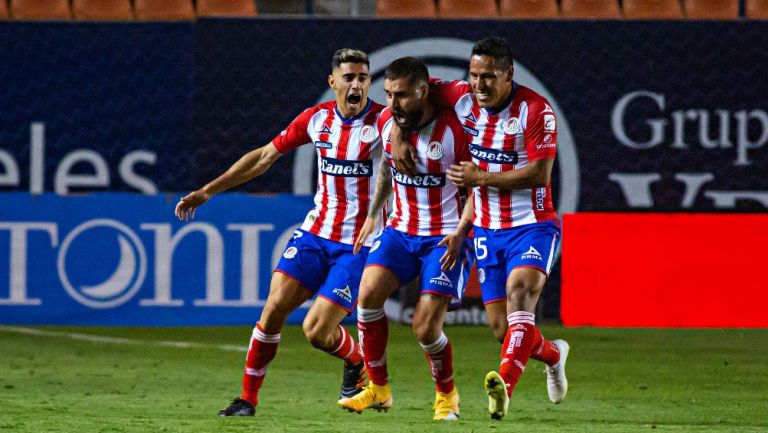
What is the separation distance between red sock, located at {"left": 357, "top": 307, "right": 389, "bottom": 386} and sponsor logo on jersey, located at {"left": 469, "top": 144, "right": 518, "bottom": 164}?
865mm

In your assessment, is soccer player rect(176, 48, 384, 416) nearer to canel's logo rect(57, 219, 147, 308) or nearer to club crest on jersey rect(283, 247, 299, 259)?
club crest on jersey rect(283, 247, 299, 259)

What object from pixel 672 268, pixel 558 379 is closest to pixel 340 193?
pixel 558 379

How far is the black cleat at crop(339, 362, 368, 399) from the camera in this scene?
23.1 ft

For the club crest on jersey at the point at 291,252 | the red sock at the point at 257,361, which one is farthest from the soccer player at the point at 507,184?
the red sock at the point at 257,361

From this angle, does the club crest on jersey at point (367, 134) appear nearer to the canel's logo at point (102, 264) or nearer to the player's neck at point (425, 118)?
the player's neck at point (425, 118)

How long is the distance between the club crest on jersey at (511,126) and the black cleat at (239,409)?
1722 mm

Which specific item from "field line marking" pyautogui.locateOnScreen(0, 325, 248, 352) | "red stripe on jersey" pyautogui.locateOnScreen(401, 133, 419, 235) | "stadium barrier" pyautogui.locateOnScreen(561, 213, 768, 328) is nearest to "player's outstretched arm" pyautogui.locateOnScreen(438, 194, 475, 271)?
"red stripe on jersey" pyautogui.locateOnScreen(401, 133, 419, 235)

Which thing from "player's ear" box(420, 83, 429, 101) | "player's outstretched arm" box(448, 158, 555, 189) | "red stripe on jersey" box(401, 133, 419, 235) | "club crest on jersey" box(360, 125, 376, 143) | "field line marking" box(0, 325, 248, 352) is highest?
"player's ear" box(420, 83, 429, 101)

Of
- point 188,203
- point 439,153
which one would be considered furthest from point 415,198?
point 188,203

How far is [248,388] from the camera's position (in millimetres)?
6598

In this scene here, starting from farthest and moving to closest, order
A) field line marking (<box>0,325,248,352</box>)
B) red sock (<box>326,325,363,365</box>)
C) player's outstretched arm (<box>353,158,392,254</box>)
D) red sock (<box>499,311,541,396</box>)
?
1. field line marking (<box>0,325,248,352</box>)
2. red sock (<box>326,325,363,365</box>)
3. player's outstretched arm (<box>353,158,392,254</box>)
4. red sock (<box>499,311,541,396</box>)

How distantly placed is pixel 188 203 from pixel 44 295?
14.2 feet

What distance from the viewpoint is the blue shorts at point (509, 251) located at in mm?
6172

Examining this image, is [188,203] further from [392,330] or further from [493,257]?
[392,330]
